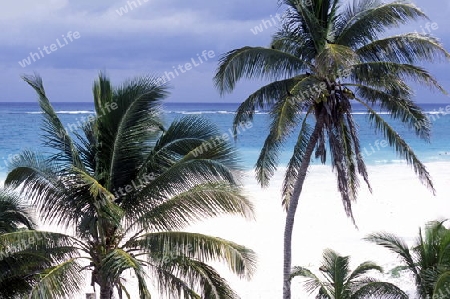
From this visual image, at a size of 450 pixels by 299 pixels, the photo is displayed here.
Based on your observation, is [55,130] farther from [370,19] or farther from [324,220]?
[324,220]

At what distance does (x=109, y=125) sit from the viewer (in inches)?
455

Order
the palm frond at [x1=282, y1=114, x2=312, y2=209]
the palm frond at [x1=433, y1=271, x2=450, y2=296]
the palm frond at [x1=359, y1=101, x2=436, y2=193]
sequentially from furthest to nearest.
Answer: the palm frond at [x1=282, y1=114, x2=312, y2=209] → the palm frond at [x1=359, y1=101, x2=436, y2=193] → the palm frond at [x1=433, y1=271, x2=450, y2=296]

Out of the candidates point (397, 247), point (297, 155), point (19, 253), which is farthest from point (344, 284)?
point (19, 253)

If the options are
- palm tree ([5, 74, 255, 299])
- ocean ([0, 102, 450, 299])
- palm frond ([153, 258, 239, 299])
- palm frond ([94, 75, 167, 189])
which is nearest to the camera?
palm tree ([5, 74, 255, 299])

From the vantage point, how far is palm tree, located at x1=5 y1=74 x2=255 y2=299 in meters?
10.7

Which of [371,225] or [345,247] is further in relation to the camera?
[371,225]

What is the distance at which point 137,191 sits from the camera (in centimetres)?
1138

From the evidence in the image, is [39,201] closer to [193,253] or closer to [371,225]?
[193,253]

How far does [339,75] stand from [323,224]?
1380cm

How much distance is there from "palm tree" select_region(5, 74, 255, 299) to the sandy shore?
1721 mm

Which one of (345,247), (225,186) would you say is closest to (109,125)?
(225,186)

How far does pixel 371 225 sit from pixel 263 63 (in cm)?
1409

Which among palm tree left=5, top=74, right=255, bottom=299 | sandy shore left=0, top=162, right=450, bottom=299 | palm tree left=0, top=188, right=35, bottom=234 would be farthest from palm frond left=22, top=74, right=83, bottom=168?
sandy shore left=0, top=162, right=450, bottom=299

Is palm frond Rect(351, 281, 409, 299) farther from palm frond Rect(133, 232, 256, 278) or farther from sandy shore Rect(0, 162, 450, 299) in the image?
sandy shore Rect(0, 162, 450, 299)
